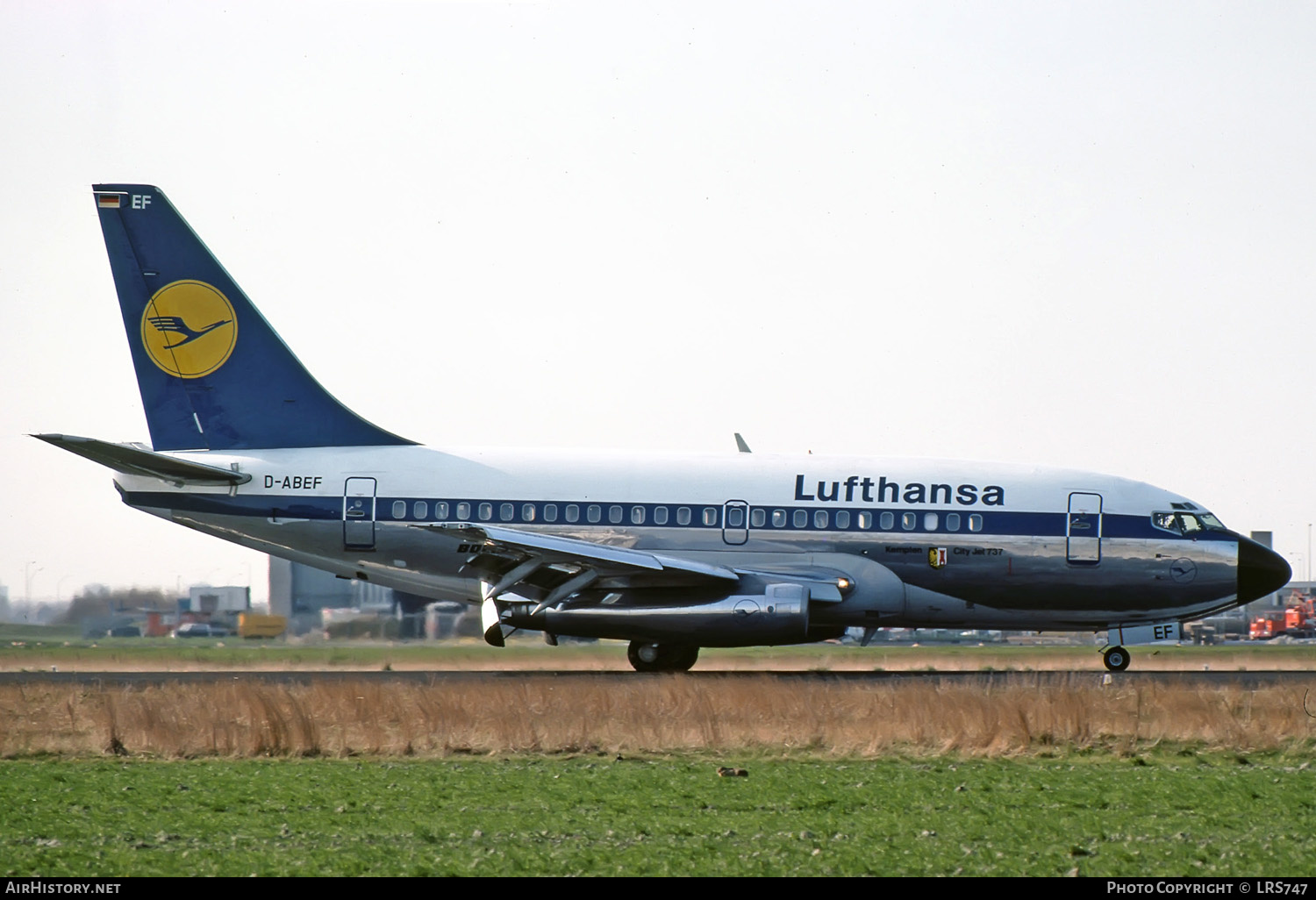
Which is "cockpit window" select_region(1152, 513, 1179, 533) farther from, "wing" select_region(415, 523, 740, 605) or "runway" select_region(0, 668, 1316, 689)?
"wing" select_region(415, 523, 740, 605)

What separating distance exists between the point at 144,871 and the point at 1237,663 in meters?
28.7

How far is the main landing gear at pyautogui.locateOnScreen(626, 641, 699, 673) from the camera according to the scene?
25.1 metres

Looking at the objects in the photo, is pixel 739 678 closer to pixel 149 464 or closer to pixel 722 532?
pixel 722 532

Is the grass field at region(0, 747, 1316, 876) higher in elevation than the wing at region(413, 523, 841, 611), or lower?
lower

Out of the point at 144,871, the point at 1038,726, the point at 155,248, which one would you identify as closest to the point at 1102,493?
the point at 1038,726

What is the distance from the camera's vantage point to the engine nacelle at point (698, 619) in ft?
76.6

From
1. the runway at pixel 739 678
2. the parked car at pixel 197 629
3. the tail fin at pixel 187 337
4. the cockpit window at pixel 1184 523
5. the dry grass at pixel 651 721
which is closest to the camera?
the dry grass at pixel 651 721

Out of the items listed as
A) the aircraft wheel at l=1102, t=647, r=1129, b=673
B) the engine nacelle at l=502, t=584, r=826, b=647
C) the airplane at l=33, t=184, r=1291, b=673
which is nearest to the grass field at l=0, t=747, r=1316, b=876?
the engine nacelle at l=502, t=584, r=826, b=647

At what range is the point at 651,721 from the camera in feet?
54.8

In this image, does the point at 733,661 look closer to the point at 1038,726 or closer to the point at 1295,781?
the point at 1038,726

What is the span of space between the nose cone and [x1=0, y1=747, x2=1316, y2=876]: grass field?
10.6 metres

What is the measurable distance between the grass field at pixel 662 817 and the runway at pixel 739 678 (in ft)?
17.1

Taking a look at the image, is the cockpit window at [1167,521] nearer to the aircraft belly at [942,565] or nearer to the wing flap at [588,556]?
the aircraft belly at [942,565]

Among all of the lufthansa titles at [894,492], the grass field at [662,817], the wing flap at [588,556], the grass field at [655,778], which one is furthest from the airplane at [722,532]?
the grass field at [662,817]
